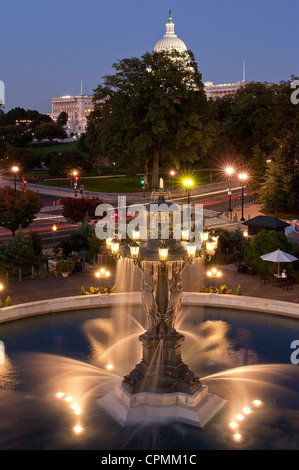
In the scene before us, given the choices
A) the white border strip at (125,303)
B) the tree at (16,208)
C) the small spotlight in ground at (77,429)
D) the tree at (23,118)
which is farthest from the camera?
the tree at (23,118)

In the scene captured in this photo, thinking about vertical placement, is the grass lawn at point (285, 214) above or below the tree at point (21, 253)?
above

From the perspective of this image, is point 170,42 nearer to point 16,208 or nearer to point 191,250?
point 16,208

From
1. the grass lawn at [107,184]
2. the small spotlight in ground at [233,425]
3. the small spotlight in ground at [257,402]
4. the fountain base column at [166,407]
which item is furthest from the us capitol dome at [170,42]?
the small spotlight in ground at [233,425]

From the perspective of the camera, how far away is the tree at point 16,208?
3419cm

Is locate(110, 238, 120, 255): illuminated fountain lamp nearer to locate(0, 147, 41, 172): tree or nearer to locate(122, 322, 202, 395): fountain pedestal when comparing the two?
locate(122, 322, 202, 395): fountain pedestal

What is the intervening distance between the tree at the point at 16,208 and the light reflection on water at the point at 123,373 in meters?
14.5

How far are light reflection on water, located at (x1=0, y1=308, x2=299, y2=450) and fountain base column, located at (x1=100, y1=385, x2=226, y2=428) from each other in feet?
0.95

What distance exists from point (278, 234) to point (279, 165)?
2819 centimetres

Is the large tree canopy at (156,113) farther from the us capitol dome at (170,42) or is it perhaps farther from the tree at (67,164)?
the us capitol dome at (170,42)

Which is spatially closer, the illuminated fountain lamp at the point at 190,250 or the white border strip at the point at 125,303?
the illuminated fountain lamp at the point at 190,250

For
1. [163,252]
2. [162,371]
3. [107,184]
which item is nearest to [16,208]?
[162,371]

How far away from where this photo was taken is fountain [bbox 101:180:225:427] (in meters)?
13.4

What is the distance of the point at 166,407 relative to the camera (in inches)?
531

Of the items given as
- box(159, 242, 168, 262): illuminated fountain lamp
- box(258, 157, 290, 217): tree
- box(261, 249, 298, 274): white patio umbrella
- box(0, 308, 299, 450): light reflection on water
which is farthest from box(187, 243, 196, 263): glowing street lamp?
box(258, 157, 290, 217): tree
